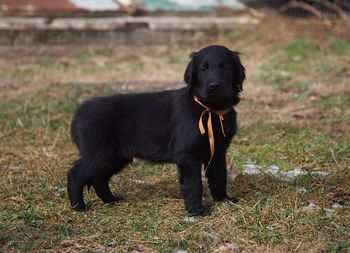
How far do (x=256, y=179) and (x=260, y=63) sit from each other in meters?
6.45

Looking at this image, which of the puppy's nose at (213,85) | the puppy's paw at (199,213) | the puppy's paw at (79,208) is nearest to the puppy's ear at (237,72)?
the puppy's nose at (213,85)

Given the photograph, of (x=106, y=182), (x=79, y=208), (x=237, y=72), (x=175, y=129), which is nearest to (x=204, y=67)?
(x=237, y=72)

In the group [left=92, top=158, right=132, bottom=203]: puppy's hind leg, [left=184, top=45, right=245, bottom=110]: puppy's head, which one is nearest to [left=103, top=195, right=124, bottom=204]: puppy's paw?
[left=92, top=158, right=132, bottom=203]: puppy's hind leg

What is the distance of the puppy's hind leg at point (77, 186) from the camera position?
221 inches

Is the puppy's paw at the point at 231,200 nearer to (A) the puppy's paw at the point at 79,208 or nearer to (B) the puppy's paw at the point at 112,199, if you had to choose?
(B) the puppy's paw at the point at 112,199

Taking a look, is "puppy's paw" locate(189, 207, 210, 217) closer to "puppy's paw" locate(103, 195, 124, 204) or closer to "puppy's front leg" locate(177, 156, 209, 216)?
"puppy's front leg" locate(177, 156, 209, 216)

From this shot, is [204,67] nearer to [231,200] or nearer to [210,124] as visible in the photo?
[210,124]

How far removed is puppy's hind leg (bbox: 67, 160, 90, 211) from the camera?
18.4ft

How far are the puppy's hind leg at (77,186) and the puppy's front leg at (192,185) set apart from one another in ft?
2.74

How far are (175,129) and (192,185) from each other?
18.8 inches

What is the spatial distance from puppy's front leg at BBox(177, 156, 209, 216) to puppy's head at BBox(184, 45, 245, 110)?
0.47 metres

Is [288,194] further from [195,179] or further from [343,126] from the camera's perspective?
[343,126]

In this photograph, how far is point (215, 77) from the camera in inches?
205

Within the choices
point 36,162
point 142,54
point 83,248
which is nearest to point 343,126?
point 36,162
